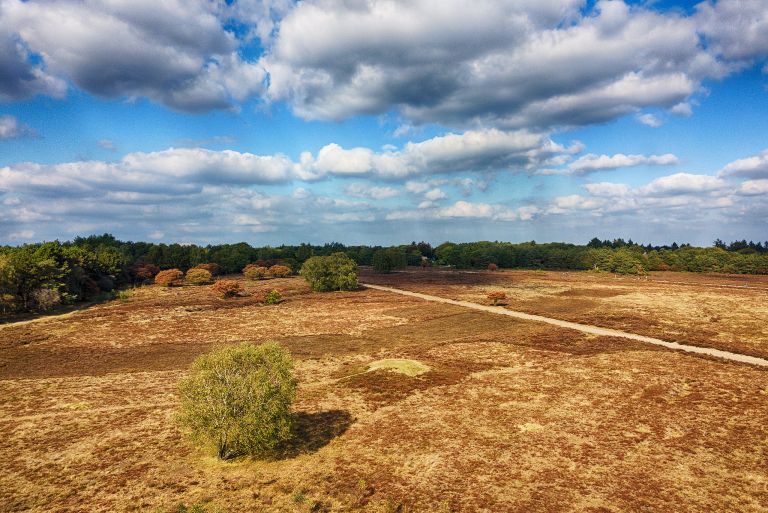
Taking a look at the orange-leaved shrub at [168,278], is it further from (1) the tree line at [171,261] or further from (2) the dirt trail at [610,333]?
(2) the dirt trail at [610,333]

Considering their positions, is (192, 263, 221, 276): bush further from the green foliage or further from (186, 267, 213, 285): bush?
the green foliage

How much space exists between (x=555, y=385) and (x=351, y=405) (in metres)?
16.1

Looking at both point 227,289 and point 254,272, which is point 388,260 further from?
point 227,289

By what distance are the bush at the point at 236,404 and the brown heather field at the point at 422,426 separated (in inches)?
55.9

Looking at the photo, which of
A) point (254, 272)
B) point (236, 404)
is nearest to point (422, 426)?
point (236, 404)

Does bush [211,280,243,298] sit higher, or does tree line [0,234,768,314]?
tree line [0,234,768,314]

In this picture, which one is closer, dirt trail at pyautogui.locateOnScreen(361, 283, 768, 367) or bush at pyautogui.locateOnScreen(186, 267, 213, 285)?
dirt trail at pyautogui.locateOnScreen(361, 283, 768, 367)

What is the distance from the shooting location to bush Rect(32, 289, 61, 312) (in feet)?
217

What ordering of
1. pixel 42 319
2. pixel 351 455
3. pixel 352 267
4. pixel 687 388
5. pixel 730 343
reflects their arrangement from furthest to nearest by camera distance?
pixel 352 267 < pixel 42 319 < pixel 730 343 < pixel 687 388 < pixel 351 455

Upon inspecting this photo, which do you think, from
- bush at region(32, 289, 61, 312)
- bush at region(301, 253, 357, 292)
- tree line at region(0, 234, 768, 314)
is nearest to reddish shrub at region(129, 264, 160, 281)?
tree line at region(0, 234, 768, 314)

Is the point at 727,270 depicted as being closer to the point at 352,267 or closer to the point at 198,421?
the point at 352,267

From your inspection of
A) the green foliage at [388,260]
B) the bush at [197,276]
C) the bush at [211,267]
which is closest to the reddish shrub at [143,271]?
the bush at [211,267]

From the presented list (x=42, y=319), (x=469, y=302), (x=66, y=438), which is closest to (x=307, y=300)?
(x=469, y=302)

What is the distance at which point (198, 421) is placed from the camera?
1944 centimetres
